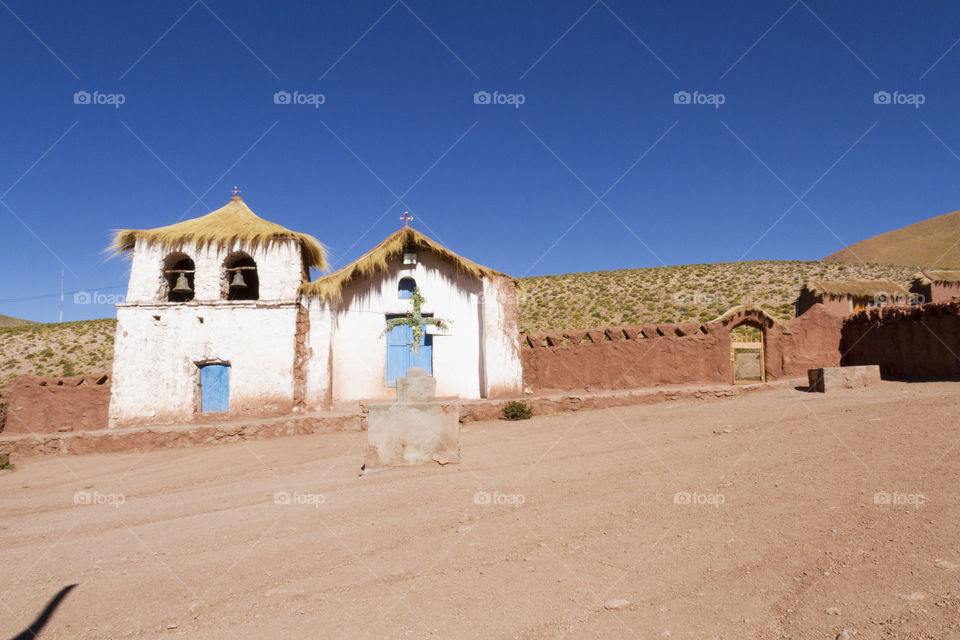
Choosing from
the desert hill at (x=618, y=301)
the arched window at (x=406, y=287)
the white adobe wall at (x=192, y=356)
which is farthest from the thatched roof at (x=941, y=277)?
the white adobe wall at (x=192, y=356)

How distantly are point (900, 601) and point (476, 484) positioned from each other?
452 cm

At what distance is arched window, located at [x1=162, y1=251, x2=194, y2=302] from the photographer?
50.1 feet

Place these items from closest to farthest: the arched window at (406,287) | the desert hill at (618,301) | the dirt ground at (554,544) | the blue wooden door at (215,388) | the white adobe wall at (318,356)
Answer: the dirt ground at (554,544)
the white adobe wall at (318,356)
the blue wooden door at (215,388)
the arched window at (406,287)
the desert hill at (618,301)

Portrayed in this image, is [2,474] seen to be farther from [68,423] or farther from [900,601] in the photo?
[900,601]

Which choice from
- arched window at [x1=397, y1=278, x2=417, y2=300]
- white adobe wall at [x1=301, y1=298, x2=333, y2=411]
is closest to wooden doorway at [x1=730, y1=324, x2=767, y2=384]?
arched window at [x1=397, y1=278, x2=417, y2=300]

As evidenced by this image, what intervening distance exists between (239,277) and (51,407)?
6818mm

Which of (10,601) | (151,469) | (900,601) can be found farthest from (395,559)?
(151,469)

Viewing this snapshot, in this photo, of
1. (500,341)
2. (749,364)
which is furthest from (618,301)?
(500,341)

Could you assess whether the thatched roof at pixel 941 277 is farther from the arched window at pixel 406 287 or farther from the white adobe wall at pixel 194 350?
the white adobe wall at pixel 194 350

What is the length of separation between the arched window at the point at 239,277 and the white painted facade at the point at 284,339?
20cm

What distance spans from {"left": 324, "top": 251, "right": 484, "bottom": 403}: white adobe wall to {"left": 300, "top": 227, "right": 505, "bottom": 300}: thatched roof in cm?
25

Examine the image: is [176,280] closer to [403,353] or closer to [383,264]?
[383,264]

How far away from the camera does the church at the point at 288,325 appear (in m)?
14.4

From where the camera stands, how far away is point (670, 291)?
128 ft
